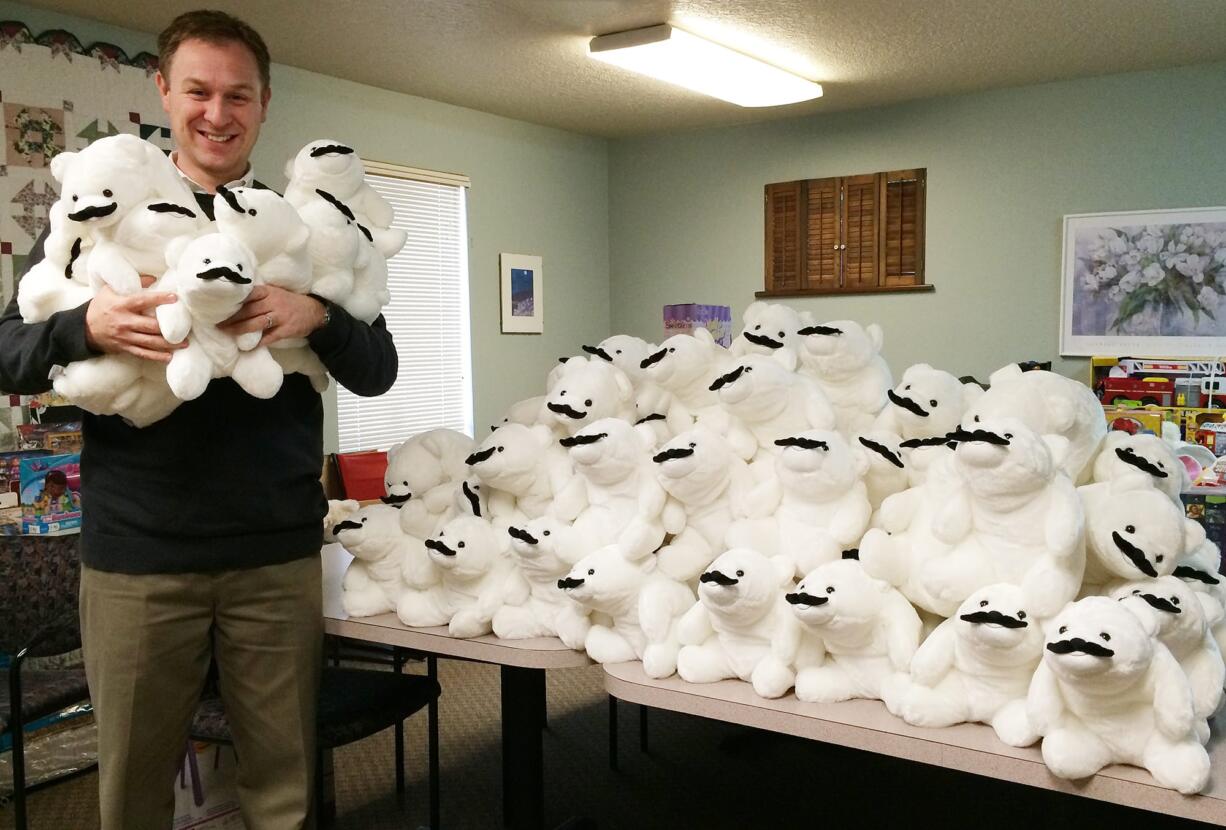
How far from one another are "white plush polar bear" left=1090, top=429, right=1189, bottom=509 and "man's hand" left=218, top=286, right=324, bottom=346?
1.45 metres

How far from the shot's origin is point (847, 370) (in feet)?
7.05

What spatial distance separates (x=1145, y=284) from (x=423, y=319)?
3.73 metres

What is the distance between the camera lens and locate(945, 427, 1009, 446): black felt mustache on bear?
1534mm

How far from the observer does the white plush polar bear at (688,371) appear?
217 cm

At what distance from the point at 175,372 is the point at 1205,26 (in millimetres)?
4412

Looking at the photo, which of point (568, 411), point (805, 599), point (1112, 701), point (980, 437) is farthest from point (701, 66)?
point (1112, 701)

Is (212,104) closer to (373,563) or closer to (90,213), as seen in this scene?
(90,213)

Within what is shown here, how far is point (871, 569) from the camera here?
1676 millimetres

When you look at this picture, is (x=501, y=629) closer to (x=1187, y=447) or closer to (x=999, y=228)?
(x=1187, y=447)

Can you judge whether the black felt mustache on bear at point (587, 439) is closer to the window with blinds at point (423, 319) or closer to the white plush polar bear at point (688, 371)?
the white plush polar bear at point (688, 371)

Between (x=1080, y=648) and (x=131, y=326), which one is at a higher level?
(x=131, y=326)

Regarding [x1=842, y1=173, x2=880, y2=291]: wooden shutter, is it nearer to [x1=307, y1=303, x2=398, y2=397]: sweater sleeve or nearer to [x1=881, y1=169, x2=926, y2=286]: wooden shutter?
[x1=881, y1=169, x2=926, y2=286]: wooden shutter

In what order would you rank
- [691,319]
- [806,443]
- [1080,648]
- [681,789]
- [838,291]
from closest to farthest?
[1080,648], [806,443], [681,789], [691,319], [838,291]

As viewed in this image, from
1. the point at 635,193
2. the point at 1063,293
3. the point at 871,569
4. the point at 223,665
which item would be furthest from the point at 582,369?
the point at 635,193
